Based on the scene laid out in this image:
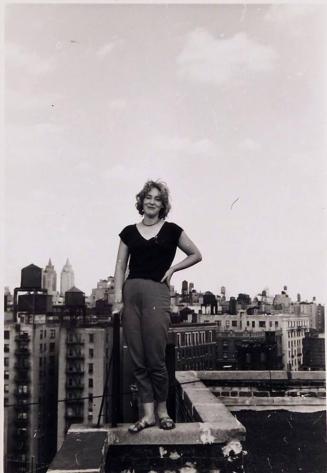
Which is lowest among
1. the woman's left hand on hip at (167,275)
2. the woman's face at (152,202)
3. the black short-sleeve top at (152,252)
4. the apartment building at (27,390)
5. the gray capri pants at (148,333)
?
the apartment building at (27,390)

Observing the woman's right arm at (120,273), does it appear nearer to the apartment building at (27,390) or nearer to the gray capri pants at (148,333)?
the gray capri pants at (148,333)

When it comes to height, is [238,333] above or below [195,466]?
above

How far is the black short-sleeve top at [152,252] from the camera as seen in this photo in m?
3.24

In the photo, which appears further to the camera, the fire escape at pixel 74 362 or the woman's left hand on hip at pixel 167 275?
the fire escape at pixel 74 362

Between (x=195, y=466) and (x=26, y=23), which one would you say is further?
(x=26, y=23)

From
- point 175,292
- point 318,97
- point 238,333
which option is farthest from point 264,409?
point 318,97

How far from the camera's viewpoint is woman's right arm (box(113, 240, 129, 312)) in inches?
127

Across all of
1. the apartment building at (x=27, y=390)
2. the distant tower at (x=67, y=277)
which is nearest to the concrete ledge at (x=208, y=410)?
the apartment building at (x=27, y=390)

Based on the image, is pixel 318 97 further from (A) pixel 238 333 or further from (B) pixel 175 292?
(A) pixel 238 333

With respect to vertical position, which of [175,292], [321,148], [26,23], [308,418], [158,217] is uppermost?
[26,23]

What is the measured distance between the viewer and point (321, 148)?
4121 mm

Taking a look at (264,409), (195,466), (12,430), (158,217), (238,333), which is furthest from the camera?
(12,430)

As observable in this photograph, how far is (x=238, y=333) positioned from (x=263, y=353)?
1.92 feet

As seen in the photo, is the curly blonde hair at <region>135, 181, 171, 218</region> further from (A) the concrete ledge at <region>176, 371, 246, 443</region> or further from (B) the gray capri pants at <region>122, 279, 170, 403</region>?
(A) the concrete ledge at <region>176, 371, 246, 443</region>
